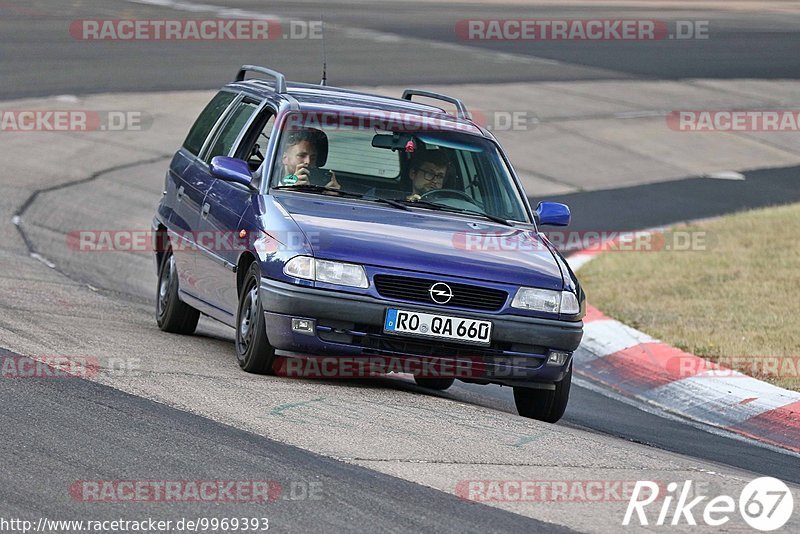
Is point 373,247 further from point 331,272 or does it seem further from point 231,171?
point 231,171

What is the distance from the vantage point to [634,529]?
5859mm

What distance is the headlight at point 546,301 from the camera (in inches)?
321

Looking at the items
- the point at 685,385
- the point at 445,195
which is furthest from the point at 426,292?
the point at 685,385

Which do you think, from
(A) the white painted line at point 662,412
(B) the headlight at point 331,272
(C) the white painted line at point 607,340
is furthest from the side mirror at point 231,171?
(C) the white painted line at point 607,340

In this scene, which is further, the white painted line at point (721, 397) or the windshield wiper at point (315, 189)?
the white painted line at point (721, 397)

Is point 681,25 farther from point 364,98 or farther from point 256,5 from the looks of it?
point 364,98

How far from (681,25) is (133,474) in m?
35.4

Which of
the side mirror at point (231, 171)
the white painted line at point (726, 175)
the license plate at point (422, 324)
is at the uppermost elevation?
the side mirror at point (231, 171)

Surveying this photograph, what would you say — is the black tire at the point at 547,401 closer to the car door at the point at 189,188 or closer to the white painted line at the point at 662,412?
the white painted line at the point at 662,412

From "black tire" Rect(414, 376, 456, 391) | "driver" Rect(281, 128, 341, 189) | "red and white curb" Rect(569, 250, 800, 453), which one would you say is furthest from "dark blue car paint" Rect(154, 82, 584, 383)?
"red and white curb" Rect(569, 250, 800, 453)

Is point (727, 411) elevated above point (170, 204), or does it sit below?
below

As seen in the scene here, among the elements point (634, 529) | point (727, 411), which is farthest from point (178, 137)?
point (634, 529)

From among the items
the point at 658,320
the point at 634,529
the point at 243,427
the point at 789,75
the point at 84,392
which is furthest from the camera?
the point at 789,75

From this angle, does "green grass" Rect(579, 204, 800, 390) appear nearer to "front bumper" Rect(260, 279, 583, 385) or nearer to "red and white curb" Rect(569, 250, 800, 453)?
"red and white curb" Rect(569, 250, 800, 453)
